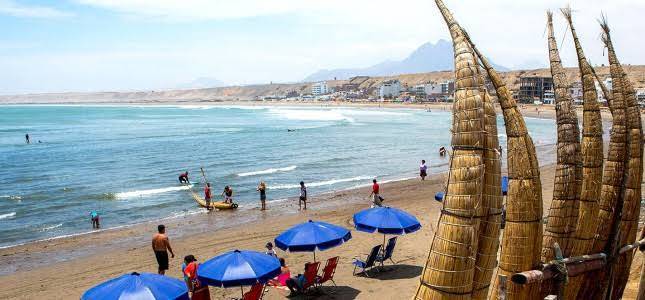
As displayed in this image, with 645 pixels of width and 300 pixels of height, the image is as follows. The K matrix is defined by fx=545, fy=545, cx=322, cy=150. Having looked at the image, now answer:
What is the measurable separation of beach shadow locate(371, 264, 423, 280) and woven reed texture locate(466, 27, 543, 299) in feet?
23.6

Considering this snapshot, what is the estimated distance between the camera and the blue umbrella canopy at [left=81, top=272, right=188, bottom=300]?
27.0ft

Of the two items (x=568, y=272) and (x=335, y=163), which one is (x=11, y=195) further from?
(x=568, y=272)

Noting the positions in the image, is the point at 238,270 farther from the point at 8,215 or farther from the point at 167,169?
the point at 167,169

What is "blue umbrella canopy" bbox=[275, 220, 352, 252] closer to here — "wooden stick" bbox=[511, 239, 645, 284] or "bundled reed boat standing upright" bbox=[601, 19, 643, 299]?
"bundled reed boat standing upright" bbox=[601, 19, 643, 299]

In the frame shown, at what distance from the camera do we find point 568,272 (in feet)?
21.4

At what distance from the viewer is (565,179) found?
6746 millimetres

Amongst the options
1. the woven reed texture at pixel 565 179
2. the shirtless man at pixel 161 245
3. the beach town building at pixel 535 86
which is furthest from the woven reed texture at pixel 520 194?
the beach town building at pixel 535 86

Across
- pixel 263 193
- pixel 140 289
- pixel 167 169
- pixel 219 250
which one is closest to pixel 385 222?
pixel 140 289

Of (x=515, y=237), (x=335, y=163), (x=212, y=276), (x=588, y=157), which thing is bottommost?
(x=335, y=163)

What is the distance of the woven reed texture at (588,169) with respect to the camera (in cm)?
715

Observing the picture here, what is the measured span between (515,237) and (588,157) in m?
2.07

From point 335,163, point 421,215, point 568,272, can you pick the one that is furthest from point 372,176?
point 568,272

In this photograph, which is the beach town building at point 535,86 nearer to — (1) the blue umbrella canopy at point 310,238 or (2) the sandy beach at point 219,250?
(2) the sandy beach at point 219,250

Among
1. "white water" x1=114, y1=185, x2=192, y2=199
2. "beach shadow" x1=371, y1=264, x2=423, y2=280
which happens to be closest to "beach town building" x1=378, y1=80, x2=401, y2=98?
"white water" x1=114, y1=185, x2=192, y2=199
